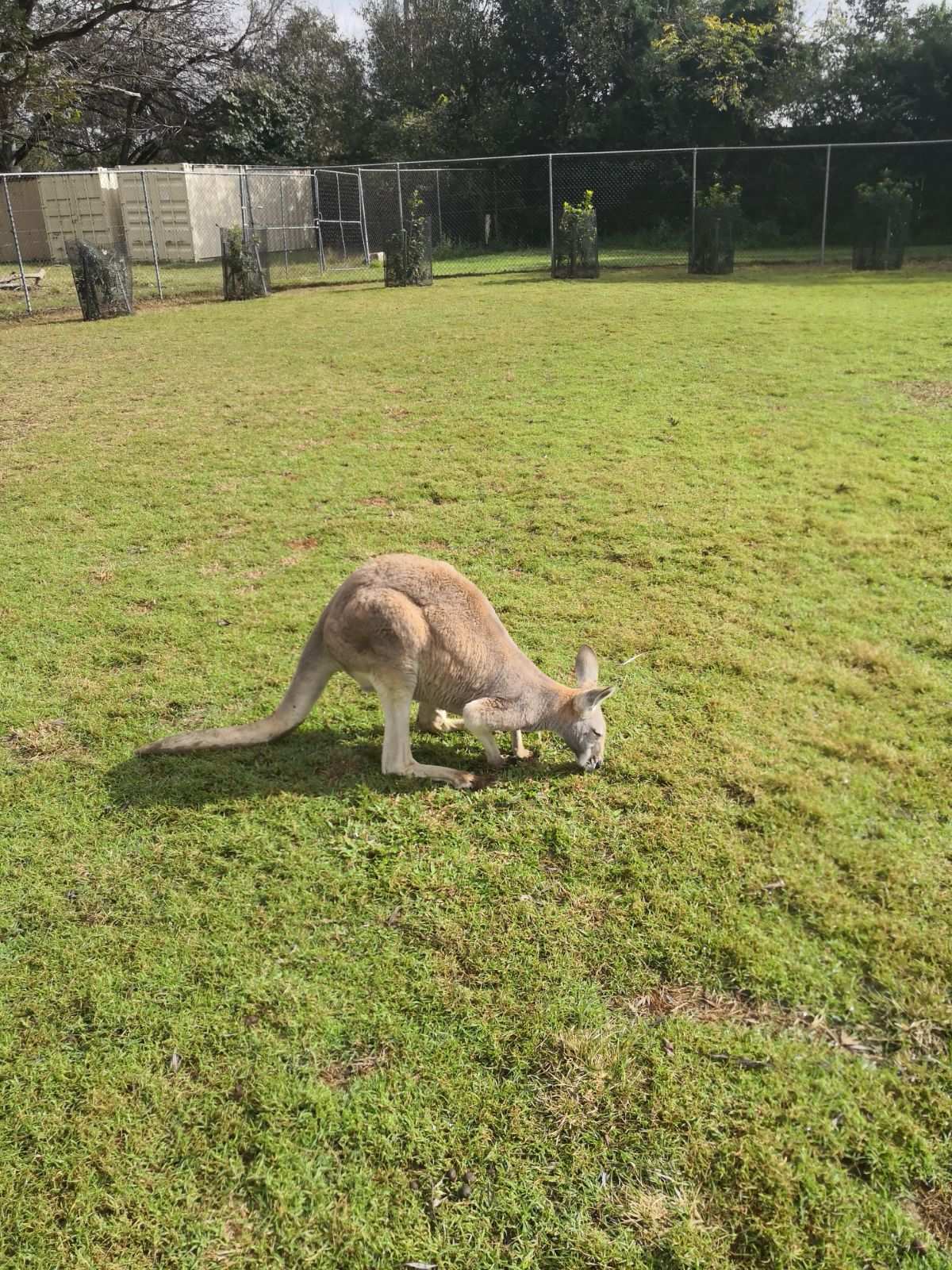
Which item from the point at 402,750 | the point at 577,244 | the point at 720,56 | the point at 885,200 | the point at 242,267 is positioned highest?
the point at 720,56

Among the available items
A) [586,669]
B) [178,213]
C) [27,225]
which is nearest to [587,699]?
[586,669]

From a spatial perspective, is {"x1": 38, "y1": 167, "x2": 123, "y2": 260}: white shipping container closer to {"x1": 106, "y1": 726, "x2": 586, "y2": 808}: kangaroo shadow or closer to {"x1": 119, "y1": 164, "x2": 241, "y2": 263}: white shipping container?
{"x1": 119, "y1": 164, "x2": 241, "y2": 263}: white shipping container

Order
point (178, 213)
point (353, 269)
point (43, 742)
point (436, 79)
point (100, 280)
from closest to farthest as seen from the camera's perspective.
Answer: point (43, 742) → point (100, 280) → point (353, 269) → point (178, 213) → point (436, 79)

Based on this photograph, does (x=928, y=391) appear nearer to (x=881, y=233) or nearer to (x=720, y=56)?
(x=881, y=233)

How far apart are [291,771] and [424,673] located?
703 millimetres

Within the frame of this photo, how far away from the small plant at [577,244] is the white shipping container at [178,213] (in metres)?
11.0

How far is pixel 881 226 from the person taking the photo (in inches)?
709

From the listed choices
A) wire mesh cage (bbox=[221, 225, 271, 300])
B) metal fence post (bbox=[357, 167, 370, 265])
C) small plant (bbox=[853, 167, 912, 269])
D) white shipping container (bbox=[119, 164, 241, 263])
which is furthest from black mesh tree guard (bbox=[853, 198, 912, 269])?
white shipping container (bbox=[119, 164, 241, 263])

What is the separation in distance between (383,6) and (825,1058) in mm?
37679

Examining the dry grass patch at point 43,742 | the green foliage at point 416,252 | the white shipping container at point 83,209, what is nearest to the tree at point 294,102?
the white shipping container at point 83,209

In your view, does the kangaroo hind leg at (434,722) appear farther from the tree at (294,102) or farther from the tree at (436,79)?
the tree at (294,102)

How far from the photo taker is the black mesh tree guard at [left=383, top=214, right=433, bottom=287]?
18141 mm

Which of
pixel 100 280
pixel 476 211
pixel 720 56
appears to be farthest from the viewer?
pixel 720 56

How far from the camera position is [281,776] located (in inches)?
136
